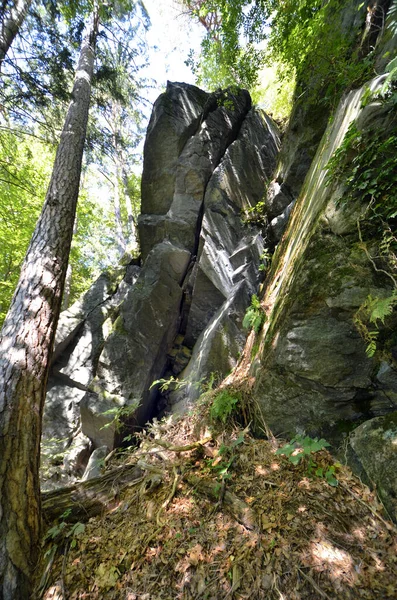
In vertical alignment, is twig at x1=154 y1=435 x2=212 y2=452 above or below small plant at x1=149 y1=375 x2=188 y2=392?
below

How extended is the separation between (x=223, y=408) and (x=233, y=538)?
1438mm

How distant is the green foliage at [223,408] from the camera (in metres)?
3.48

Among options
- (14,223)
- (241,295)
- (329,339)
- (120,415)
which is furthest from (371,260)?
(14,223)

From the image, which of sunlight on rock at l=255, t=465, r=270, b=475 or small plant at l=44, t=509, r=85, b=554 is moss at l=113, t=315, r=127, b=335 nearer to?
small plant at l=44, t=509, r=85, b=554

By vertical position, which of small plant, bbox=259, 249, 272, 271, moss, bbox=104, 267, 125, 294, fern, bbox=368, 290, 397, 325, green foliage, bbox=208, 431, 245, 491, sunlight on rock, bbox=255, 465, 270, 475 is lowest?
sunlight on rock, bbox=255, 465, 270, 475

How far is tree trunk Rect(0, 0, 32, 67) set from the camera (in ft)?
20.0

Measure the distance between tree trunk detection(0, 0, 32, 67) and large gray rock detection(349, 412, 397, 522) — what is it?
31.1 ft

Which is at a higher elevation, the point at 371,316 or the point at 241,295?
the point at 241,295

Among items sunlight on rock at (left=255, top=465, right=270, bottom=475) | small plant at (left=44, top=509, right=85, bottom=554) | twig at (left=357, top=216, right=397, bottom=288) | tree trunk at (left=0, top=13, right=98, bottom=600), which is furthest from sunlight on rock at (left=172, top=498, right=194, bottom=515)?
twig at (left=357, top=216, right=397, bottom=288)

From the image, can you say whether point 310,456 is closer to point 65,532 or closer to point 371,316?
point 371,316

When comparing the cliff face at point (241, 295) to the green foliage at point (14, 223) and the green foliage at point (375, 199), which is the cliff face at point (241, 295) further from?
the green foliage at point (14, 223)

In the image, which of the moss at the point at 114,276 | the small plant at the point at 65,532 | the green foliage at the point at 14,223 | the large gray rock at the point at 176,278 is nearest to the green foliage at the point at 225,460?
the small plant at the point at 65,532

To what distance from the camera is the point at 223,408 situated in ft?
11.5

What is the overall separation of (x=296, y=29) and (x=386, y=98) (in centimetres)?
399
